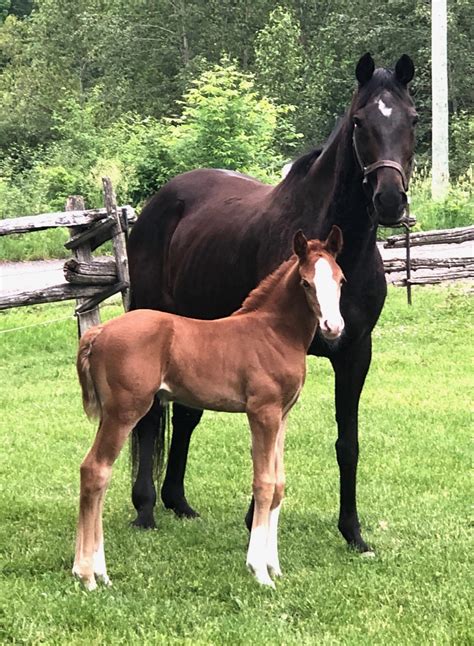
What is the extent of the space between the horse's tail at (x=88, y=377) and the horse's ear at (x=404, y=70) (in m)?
1.94

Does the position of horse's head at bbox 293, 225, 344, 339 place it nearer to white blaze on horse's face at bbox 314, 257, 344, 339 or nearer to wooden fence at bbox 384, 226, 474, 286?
white blaze on horse's face at bbox 314, 257, 344, 339

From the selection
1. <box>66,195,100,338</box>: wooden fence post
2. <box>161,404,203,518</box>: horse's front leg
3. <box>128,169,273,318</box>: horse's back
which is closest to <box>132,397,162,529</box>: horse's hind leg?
<box>161,404,203,518</box>: horse's front leg

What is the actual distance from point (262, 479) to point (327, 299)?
0.89 metres

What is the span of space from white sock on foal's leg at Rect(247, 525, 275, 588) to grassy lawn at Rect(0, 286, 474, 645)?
7cm

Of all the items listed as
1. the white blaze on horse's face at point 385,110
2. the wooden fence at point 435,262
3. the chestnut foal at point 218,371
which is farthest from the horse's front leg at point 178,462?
the wooden fence at point 435,262

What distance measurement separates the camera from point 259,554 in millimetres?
3930

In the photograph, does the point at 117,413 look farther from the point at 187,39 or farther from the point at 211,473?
the point at 187,39

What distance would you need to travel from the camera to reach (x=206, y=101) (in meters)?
16.3

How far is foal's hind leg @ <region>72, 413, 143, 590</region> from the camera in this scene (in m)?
3.78

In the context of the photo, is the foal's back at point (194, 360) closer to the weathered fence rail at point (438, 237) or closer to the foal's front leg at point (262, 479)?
the foal's front leg at point (262, 479)

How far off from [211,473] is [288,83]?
24.8 m

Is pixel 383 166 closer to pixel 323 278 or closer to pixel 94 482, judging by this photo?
pixel 323 278

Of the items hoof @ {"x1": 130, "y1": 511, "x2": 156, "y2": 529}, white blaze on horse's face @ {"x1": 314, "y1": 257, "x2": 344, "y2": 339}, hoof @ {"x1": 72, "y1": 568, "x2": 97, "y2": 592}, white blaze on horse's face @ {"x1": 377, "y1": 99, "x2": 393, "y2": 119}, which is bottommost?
hoof @ {"x1": 130, "y1": 511, "x2": 156, "y2": 529}

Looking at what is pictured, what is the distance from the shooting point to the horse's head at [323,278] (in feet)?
11.7
